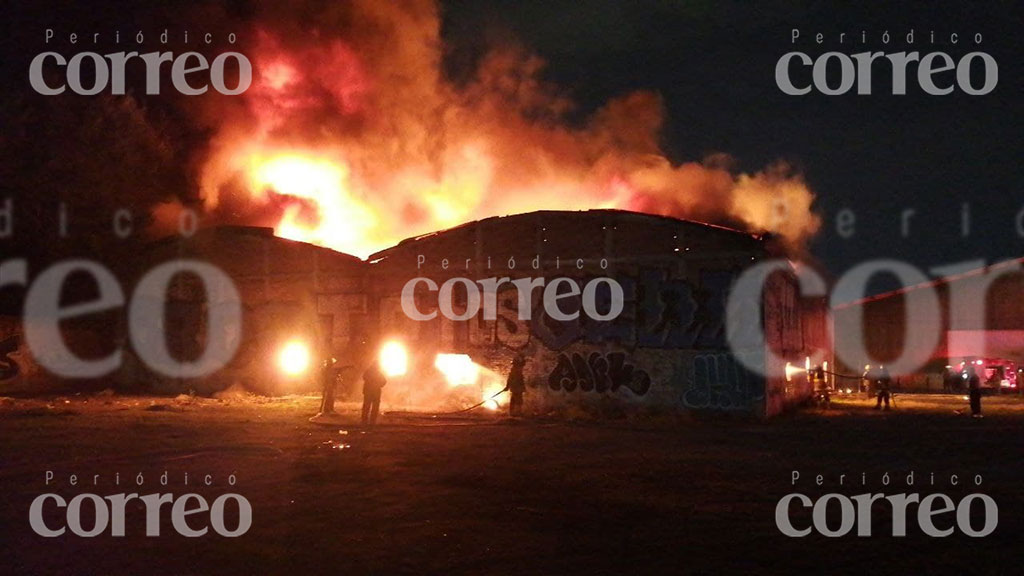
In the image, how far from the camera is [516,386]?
86.8 feet

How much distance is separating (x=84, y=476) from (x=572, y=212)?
58.4ft

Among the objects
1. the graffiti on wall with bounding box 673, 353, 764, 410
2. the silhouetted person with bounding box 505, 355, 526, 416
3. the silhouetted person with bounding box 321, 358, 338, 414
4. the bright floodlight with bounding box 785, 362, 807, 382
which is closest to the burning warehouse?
the graffiti on wall with bounding box 673, 353, 764, 410

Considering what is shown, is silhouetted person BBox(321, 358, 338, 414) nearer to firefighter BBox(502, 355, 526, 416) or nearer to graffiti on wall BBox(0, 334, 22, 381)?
firefighter BBox(502, 355, 526, 416)

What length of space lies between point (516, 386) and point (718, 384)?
20.0 feet

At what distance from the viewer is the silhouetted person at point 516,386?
1041 inches

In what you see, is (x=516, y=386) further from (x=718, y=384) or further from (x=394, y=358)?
(x=718, y=384)

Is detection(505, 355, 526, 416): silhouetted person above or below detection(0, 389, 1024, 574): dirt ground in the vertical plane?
above

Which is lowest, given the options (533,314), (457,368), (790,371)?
(790,371)

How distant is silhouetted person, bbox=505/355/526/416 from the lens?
26.4m

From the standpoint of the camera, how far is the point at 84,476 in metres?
13.3

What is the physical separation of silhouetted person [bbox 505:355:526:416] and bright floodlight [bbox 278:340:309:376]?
1034 centimetres

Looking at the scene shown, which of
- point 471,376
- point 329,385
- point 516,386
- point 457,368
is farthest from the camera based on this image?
point 457,368

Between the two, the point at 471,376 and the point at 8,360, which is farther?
the point at 8,360

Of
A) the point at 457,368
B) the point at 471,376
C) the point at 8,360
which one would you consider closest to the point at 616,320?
the point at 471,376
